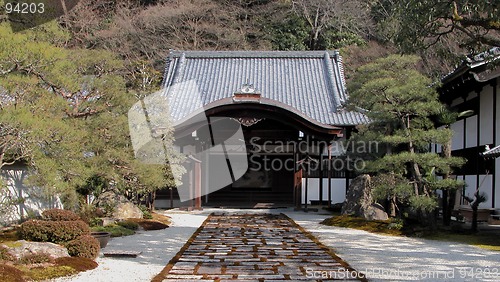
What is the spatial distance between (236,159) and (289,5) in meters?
15.0

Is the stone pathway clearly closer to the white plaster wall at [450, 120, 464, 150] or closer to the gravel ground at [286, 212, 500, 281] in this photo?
the gravel ground at [286, 212, 500, 281]

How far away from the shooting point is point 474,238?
10133mm

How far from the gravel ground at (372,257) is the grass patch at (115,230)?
234 millimetres

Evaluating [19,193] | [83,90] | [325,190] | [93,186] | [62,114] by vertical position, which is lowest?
[325,190]

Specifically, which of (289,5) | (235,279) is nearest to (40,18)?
(235,279)

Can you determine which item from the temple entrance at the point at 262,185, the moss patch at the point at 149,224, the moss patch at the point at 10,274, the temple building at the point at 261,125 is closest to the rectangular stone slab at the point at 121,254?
the moss patch at the point at 10,274

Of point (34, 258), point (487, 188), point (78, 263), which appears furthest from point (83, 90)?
point (487, 188)

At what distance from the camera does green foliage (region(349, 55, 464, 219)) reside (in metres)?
10.5

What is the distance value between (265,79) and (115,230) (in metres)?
12.1

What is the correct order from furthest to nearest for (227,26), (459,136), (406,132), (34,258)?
(227,26) → (459,136) → (406,132) → (34,258)

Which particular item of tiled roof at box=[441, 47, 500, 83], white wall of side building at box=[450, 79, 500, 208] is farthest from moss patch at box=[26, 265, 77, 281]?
white wall of side building at box=[450, 79, 500, 208]

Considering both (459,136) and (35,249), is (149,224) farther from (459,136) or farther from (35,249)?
(459,136)

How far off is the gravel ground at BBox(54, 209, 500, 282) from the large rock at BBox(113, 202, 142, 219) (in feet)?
5.31

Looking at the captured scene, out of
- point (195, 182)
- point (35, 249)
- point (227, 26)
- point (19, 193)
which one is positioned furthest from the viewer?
point (227, 26)
